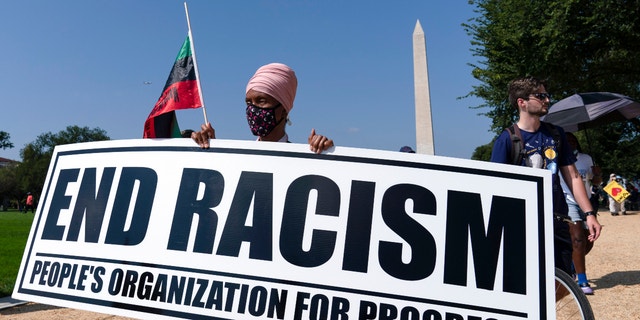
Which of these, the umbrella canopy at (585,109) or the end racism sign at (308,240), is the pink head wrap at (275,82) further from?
the umbrella canopy at (585,109)

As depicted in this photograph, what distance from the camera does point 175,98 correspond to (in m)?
3.51

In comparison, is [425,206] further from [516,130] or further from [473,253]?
[516,130]

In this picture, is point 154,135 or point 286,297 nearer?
point 286,297

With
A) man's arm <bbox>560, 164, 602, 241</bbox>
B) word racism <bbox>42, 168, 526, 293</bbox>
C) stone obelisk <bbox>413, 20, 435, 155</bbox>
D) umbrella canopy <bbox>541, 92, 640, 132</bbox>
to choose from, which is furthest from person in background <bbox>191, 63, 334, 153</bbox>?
stone obelisk <bbox>413, 20, 435, 155</bbox>

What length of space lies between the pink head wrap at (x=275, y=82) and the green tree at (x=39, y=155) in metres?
81.1

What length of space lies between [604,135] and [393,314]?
137 ft

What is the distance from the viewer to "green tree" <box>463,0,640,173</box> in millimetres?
15984

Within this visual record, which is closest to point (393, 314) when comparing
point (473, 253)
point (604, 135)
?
point (473, 253)

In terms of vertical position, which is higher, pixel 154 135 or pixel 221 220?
pixel 154 135

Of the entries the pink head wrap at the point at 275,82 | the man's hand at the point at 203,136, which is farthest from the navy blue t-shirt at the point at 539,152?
the man's hand at the point at 203,136

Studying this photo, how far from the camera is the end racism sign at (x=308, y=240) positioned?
2105mm

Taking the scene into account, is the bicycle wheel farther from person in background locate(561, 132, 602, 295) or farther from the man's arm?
person in background locate(561, 132, 602, 295)

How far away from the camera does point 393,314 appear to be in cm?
207

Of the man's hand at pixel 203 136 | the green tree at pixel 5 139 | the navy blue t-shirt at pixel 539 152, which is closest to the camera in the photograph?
the man's hand at pixel 203 136
